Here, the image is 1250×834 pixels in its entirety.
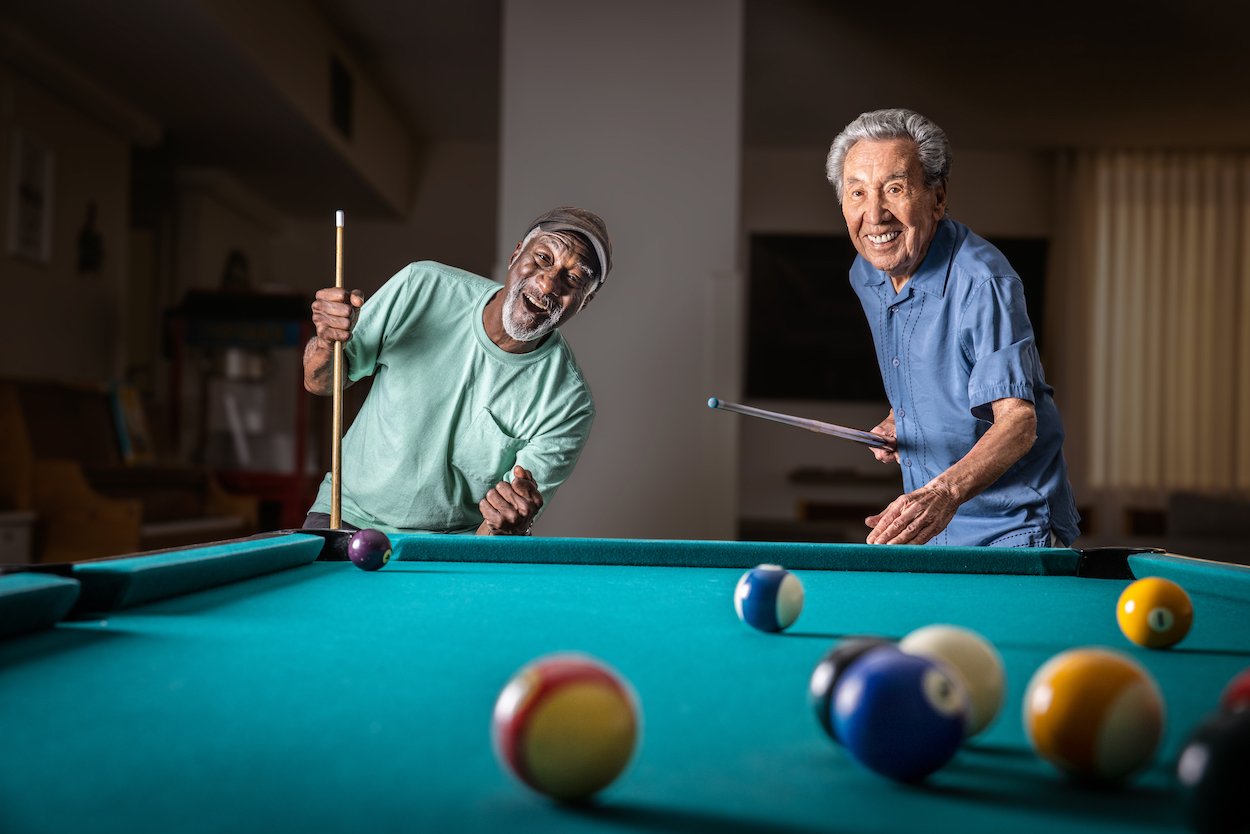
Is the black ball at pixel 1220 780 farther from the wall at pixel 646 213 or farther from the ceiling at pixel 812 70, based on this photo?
the ceiling at pixel 812 70

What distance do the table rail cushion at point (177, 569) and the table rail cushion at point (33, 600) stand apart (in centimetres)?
7

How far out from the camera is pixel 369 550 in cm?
157

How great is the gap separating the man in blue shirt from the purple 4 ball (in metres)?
0.87

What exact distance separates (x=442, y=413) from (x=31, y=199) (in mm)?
3435

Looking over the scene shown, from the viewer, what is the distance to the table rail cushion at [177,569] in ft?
3.83

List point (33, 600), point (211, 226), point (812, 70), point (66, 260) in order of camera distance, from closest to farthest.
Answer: point (33, 600) < point (66, 260) < point (812, 70) < point (211, 226)

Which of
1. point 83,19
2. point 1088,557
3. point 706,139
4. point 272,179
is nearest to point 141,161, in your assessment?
point 272,179

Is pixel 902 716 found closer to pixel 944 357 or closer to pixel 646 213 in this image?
pixel 944 357

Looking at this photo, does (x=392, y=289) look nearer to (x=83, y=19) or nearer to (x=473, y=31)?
(x=83, y=19)

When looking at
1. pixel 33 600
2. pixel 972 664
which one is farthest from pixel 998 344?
pixel 33 600

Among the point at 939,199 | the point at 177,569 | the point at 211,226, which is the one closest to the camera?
the point at 177,569

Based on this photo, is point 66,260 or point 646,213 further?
point 66,260

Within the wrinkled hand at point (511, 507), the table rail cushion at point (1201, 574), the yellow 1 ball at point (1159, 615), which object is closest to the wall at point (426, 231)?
the wrinkled hand at point (511, 507)

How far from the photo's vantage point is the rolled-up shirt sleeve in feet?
6.14
